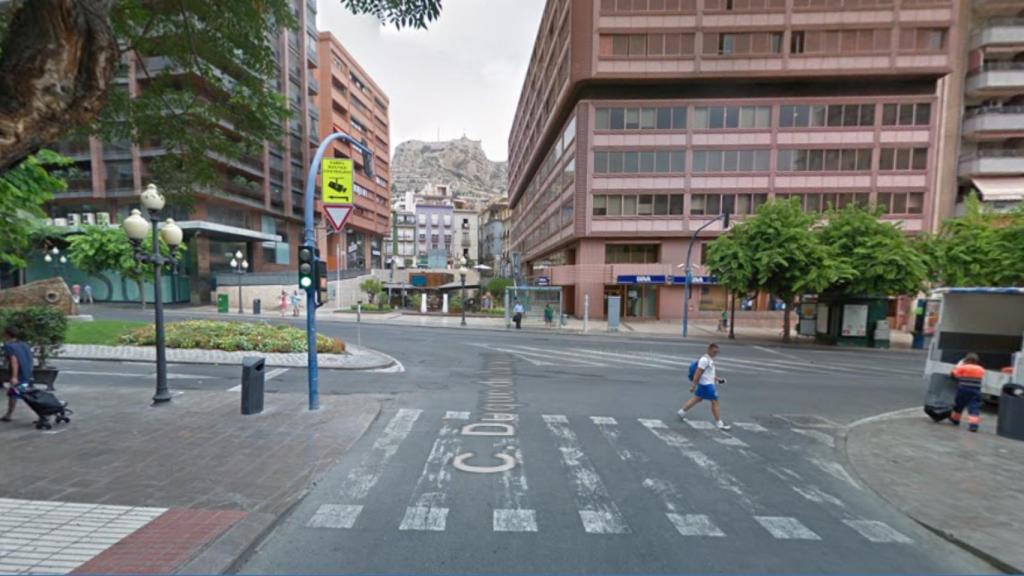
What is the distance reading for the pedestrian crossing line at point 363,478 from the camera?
4039 millimetres

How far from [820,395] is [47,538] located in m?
13.4

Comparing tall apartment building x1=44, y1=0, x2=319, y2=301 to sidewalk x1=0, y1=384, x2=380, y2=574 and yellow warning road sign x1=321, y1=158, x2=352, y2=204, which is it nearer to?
yellow warning road sign x1=321, y1=158, x2=352, y2=204

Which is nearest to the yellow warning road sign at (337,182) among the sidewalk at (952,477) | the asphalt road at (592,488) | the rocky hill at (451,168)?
the asphalt road at (592,488)

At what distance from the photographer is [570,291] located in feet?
120

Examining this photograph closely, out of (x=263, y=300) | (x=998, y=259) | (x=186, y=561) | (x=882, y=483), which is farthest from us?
(x=263, y=300)

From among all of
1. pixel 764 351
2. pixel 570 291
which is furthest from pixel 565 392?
pixel 570 291

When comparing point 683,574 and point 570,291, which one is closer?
point 683,574

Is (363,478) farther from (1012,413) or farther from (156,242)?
(1012,413)

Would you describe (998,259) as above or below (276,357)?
above

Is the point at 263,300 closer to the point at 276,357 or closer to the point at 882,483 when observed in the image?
the point at 276,357

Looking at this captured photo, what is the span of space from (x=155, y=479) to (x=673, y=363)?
13420 millimetres

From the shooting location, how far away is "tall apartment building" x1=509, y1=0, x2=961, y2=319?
29203 mm

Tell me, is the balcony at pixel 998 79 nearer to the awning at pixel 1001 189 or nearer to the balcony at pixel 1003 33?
the balcony at pixel 1003 33

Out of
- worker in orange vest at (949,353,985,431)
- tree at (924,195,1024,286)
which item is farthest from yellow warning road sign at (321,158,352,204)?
tree at (924,195,1024,286)
